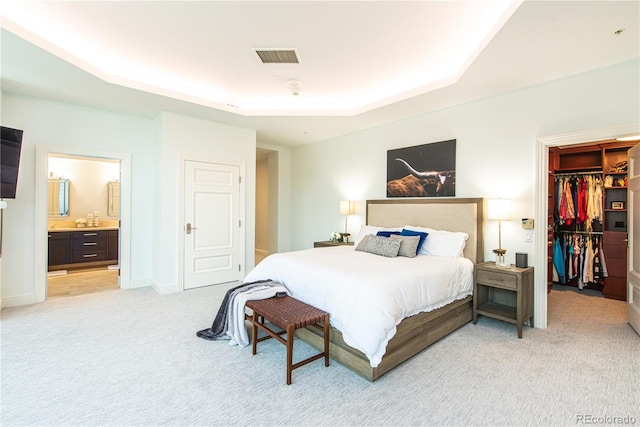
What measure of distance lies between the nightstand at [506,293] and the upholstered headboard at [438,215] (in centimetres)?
34

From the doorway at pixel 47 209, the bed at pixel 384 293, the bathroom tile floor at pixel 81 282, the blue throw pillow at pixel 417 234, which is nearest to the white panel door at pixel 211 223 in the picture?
the doorway at pixel 47 209

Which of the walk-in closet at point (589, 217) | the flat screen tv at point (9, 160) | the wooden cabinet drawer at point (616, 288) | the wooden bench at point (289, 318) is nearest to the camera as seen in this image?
the wooden bench at point (289, 318)

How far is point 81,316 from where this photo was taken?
11.6 ft

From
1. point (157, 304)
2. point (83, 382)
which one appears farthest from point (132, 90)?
point (83, 382)

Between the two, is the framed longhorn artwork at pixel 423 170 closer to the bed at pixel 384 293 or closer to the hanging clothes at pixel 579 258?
the bed at pixel 384 293

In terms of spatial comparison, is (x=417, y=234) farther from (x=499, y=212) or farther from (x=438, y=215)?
(x=499, y=212)

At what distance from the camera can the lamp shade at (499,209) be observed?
3.41m

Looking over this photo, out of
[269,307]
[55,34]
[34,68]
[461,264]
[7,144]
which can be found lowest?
[269,307]

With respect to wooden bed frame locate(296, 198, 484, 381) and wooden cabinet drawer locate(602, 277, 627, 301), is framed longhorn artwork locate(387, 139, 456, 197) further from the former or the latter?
wooden cabinet drawer locate(602, 277, 627, 301)

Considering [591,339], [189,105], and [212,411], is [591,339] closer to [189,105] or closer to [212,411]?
[212,411]

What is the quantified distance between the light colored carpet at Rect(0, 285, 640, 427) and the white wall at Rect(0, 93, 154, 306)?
0.95 m

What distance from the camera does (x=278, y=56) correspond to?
3244mm

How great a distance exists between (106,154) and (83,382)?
11.4ft

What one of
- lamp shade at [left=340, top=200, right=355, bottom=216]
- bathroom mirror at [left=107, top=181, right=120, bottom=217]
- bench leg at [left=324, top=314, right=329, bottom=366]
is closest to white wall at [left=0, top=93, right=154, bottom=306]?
bathroom mirror at [left=107, top=181, right=120, bottom=217]
